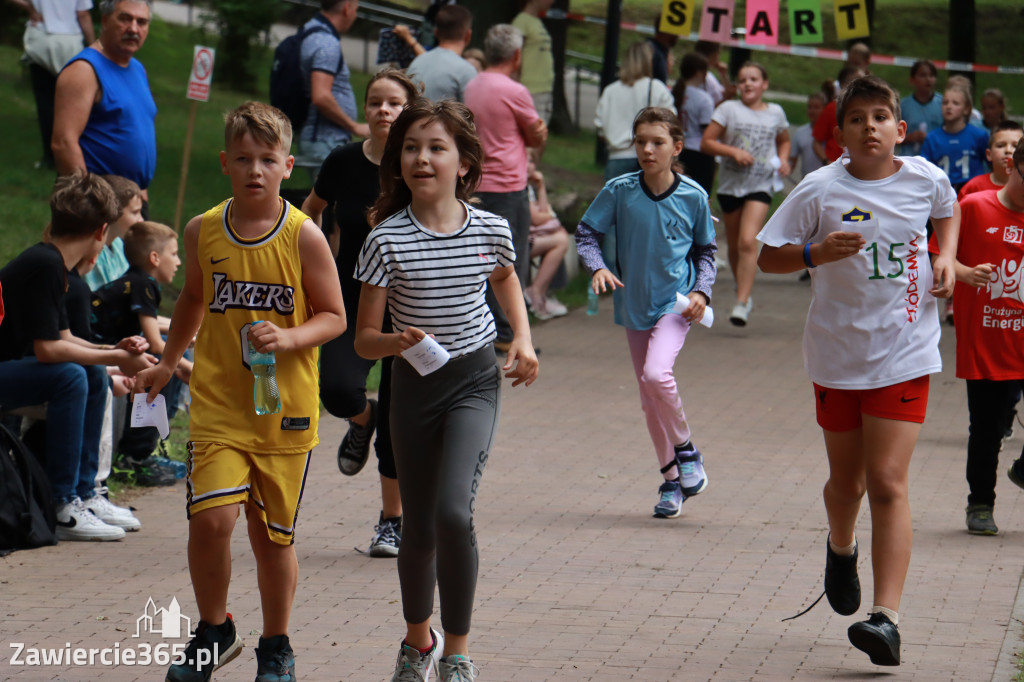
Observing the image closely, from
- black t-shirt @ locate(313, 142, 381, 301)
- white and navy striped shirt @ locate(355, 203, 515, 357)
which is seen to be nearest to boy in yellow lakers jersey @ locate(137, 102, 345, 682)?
white and navy striped shirt @ locate(355, 203, 515, 357)

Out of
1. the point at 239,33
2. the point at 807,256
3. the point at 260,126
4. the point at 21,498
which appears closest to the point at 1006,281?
the point at 807,256

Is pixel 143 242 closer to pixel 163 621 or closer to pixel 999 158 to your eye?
pixel 163 621

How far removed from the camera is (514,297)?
4812 millimetres

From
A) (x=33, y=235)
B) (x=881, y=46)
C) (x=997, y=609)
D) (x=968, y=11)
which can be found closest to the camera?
(x=997, y=609)

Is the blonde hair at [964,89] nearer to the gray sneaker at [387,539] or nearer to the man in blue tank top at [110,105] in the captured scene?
the man in blue tank top at [110,105]

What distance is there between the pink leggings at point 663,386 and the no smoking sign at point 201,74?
5.98 metres

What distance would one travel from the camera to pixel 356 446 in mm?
6762

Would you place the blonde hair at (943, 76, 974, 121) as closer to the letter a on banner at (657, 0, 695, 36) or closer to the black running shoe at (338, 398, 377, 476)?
the letter a on banner at (657, 0, 695, 36)

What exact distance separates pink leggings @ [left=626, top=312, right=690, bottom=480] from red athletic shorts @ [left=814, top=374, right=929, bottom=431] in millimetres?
1891

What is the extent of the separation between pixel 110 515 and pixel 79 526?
0.25m

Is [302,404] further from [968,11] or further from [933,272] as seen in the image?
[968,11]

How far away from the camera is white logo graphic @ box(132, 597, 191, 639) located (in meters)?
5.29

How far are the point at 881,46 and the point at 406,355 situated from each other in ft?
133

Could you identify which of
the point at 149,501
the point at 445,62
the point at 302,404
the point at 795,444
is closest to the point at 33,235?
the point at 445,62
